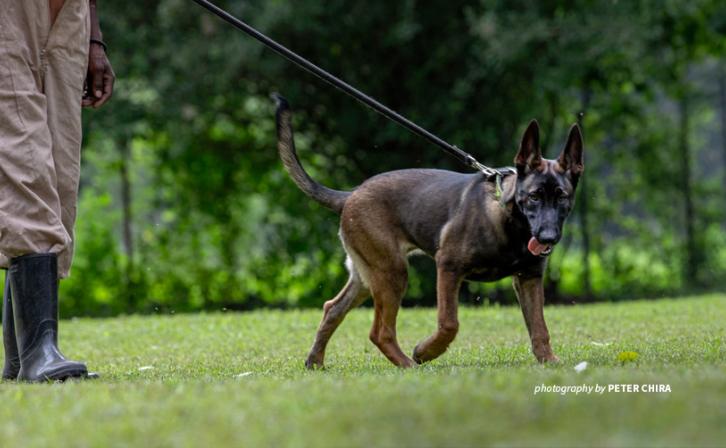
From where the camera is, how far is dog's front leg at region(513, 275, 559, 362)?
5965mm

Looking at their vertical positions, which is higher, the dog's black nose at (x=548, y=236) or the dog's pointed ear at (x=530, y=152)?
the dog's pointed ear at (x=530, y=152)

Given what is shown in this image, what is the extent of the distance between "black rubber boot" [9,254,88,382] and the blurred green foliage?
8.82 metres

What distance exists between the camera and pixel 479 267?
6.00 m

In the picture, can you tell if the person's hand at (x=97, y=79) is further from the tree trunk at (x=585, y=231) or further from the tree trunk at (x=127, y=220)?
the tree trunk at (x=585, y=231)

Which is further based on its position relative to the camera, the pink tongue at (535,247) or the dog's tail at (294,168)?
the dog's tail at (294,168)

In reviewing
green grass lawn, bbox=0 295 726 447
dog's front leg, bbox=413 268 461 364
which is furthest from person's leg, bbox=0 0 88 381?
dog's front leg, bbox=413 268 461 364

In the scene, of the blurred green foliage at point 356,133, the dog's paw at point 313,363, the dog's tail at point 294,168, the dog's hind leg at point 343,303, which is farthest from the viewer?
the blurred green foliage at point 356,133

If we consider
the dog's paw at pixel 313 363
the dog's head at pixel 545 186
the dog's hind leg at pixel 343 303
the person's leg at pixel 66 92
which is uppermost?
the person's leg at pixel 66 92

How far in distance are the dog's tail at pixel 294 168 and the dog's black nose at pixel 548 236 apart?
4.58 ft

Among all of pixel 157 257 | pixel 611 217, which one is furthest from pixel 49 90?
pixel 611 217

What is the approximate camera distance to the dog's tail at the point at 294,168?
6629 millimetres

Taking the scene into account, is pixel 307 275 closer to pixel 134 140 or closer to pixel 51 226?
pixel 134 140

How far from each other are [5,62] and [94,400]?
2.04 meters

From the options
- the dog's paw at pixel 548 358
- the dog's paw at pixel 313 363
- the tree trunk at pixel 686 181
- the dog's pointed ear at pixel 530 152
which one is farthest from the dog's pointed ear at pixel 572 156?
the tree trunk at pixel 686 181
